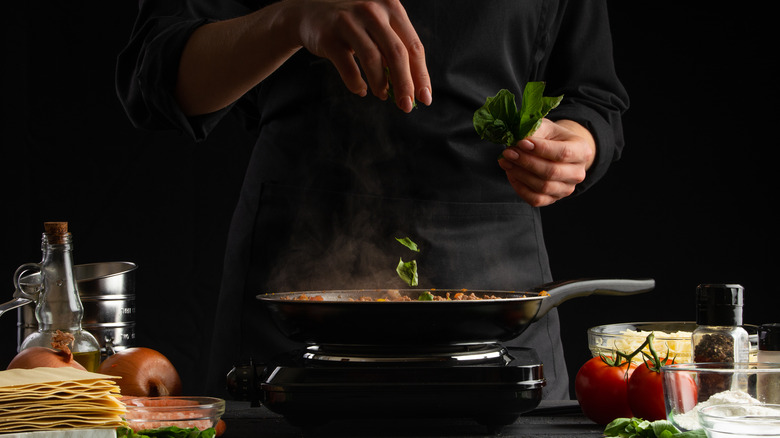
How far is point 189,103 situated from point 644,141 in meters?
2.21

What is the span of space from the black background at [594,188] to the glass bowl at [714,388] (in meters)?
2.38

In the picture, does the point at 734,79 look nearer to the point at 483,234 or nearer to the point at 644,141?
the point at 644,141

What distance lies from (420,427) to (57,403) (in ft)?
1.57

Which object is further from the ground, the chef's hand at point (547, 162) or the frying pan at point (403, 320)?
the chef's hand at point (547, 162)

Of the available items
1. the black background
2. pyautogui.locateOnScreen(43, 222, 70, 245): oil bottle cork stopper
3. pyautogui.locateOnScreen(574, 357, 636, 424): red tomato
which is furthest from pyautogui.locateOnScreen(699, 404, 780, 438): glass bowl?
the black background

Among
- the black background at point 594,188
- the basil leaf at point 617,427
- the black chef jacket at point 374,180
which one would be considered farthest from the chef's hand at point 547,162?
the black background at point 594,188

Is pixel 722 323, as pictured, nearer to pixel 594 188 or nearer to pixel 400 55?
pixel 400 55

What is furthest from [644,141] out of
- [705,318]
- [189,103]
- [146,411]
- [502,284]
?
[146,411]

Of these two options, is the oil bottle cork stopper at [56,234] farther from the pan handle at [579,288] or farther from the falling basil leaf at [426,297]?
the pan handle at [579,288]

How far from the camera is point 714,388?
3.26ft

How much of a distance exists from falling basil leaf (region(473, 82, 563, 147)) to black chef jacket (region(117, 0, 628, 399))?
263mm

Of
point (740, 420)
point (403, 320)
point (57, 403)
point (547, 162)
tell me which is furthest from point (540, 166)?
point (57, 403)

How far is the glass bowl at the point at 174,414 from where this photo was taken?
1.05m

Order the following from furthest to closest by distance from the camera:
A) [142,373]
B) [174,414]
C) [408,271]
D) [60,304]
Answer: [408,271]
[60,304]
[142,373]
[174,414]
